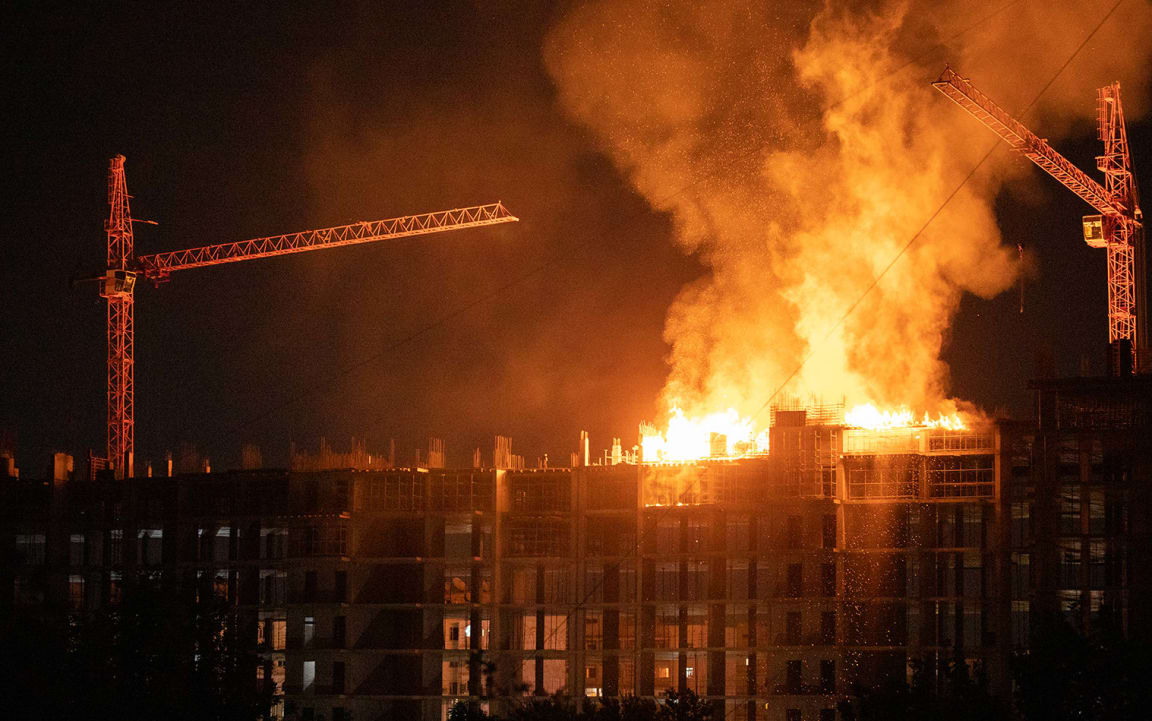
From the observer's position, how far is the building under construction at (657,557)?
10144cm

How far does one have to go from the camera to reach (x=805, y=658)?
10306 centimetres

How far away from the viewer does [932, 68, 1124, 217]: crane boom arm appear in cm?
12744

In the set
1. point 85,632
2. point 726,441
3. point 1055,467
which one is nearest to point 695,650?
point 726,441

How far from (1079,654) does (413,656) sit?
47.8 meters

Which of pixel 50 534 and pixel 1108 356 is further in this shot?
pixel 50 534

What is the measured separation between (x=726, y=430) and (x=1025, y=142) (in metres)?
34.8

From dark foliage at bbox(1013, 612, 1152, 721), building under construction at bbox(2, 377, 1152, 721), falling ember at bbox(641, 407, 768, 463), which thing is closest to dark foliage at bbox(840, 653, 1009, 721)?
dark foliage at bbox(1013, 612, 1152, 721)

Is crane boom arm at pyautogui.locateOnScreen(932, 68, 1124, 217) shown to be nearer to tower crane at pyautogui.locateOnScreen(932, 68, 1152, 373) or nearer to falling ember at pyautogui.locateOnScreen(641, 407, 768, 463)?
tower crane at pyautogui.locateOnScreen(932, 68, 1152, 373)

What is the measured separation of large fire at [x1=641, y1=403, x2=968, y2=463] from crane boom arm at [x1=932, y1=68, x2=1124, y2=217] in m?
27.8

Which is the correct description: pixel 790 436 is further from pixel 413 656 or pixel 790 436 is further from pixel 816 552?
pixel 413 656

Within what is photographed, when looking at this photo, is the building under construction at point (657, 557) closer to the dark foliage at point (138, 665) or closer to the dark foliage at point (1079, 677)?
the dark foliage at point (138, 665)

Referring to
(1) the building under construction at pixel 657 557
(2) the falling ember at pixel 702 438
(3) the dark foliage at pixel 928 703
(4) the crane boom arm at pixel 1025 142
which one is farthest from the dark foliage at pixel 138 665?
(4) the crane boom arm at pixel 1025 142

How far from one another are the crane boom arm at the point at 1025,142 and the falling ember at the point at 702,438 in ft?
101

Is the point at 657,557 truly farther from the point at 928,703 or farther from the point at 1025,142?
the point at 1025,142
